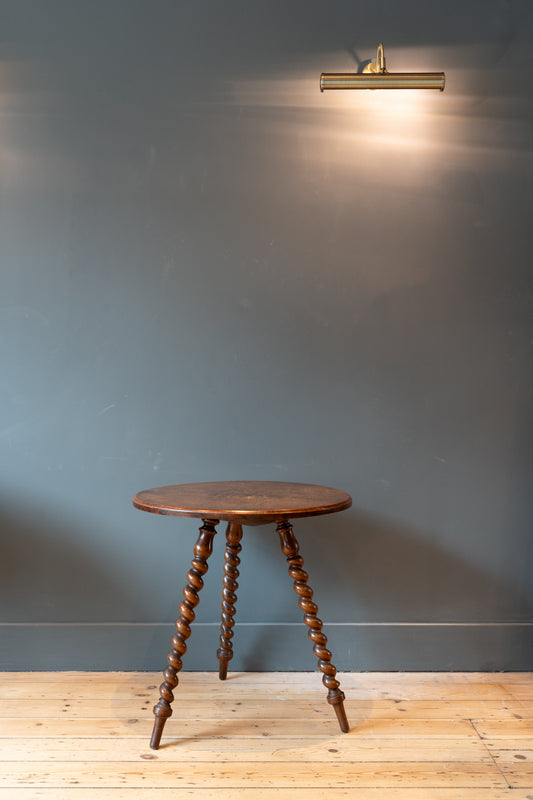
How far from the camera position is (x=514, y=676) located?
2.21m

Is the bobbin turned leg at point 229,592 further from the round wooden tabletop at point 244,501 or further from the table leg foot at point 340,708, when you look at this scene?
the table leg foot at point 340,708

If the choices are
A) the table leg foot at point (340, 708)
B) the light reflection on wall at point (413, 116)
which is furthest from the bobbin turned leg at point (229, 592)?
the light reflection on wall at point (413, 116)

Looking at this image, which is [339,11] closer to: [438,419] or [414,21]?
[414,21]

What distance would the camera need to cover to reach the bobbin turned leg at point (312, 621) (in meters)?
1.78

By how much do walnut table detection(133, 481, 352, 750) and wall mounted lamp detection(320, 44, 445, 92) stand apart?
4.08 ft

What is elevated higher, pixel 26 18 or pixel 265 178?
pixel 26 18

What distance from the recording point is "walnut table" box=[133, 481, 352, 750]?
1.63 metres

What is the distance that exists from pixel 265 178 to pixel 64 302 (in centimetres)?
81

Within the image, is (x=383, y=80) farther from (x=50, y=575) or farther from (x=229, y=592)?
(x=50, y=575)

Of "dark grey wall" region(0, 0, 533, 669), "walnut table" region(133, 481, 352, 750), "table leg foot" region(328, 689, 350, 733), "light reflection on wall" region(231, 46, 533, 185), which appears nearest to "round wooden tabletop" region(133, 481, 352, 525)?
"walnut table" region(133, 481, 352, 750)

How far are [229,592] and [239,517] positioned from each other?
572 mm

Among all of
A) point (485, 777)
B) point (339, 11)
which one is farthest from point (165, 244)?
point (485, 777)

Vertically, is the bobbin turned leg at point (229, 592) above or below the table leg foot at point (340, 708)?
above

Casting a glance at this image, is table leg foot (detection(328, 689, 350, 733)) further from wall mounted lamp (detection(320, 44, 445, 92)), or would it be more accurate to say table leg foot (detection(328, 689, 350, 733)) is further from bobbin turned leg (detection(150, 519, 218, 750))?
wall mounted lamp (detection(320, 44, 445, 92))
